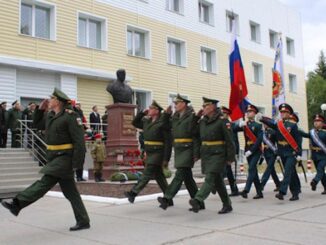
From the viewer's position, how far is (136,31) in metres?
21.9

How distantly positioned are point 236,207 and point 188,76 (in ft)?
54.3

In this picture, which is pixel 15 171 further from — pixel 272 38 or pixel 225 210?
pixel 272 38

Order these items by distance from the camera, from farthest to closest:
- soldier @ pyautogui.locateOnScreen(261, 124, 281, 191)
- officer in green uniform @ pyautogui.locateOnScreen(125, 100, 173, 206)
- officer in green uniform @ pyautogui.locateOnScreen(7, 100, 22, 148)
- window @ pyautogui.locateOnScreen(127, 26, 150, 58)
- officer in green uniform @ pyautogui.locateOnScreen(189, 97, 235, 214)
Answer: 1. window @ pyautogui.locateOnScreen(127, 26, 150, 58)
2. officer in green uniform @ pyautogui.locateOnScreen(7, 100, 22, 148)
3. soldier @ pyautogui.locateOnScreen(261, 124, 281, 191)
4. officer in green uniform @ pyautogui.locateOnScreen(125, 100, 173, 206)
5. officer in green uniform @ pyautogui.locateOnScreen(189, 97, 235, 214)

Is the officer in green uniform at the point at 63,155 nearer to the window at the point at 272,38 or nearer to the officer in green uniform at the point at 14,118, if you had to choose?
the officer in green uniform at the point at 14,118

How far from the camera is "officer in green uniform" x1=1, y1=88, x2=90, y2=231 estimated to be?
610 centimetres

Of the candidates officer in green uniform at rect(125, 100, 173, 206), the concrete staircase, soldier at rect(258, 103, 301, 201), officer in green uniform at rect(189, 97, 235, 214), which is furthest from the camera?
the concrete staircase

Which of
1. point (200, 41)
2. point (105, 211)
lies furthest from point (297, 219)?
point (200, 41)

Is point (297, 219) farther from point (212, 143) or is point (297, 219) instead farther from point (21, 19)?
point (21, 19)

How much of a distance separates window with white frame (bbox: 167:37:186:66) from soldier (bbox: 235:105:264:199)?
47.6ft

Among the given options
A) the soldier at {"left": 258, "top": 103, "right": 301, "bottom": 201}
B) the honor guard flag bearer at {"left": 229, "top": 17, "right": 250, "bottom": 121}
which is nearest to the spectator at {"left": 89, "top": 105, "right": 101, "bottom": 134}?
the honor guard flag bearer at {"left": 229, "top": 17, "right": 250, "bottom": 121}

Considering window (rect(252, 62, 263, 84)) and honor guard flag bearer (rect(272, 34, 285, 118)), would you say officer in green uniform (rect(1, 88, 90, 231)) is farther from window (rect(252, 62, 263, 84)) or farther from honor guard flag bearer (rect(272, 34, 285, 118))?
window (rect(252, 62, 263, 84))

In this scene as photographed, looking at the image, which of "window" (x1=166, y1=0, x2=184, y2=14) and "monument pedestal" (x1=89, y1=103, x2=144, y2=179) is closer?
"monument pedestal" (x1=89, y1=103, x2=144, y2=179)

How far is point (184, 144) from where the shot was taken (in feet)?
25.4

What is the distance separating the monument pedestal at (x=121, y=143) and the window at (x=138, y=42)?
8615mm
